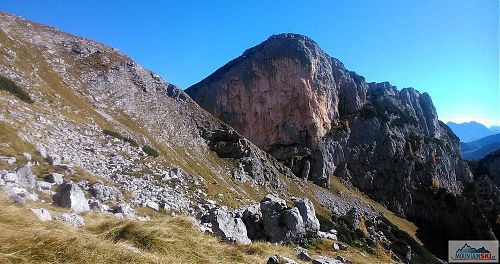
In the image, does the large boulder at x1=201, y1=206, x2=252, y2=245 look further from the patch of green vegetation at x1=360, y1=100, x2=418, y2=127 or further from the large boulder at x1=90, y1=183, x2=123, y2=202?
the patch of green vegetation at x1=360, y1=100, x2=418, y2=127

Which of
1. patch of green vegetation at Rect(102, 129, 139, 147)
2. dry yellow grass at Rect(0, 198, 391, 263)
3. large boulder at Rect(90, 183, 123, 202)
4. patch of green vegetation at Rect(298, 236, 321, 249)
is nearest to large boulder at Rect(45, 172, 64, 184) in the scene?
large boulder at Rect(90, 183, 123, 202)

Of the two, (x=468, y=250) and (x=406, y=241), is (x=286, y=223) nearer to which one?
(x=468, y=250)

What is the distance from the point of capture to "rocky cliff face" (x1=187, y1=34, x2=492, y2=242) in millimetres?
157125

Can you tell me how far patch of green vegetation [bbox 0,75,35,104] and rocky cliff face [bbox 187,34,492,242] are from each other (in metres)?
108

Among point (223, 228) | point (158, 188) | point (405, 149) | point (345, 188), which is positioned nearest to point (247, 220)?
point (223, 228)

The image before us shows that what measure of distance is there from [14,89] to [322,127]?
135m

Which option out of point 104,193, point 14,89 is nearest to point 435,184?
point 14,89

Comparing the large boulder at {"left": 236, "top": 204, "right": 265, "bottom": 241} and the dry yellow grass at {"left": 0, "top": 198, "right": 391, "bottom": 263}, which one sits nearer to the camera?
the dry yellow grass at {"left": 0, "top": 198, "right": 391, "bottom": 263}

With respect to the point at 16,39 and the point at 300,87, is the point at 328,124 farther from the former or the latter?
the point at 16,39

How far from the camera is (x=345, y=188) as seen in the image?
5802 inches

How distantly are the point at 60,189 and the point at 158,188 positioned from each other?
19741 millimetres

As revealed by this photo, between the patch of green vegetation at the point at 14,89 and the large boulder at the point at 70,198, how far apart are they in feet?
103

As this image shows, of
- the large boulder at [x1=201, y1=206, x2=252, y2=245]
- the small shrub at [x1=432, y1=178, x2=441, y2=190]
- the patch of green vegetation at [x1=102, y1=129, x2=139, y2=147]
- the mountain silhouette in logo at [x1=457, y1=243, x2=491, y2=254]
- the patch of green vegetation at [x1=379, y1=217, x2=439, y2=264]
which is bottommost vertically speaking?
the patch of green vegetation at [x1=379, y1=217, x2=439, y2=264]

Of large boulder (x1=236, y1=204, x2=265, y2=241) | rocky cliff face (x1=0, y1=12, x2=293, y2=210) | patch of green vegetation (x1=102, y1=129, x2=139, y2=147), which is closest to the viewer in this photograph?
large boulder (x1=236, y1=204, x2=265, y2=241)
